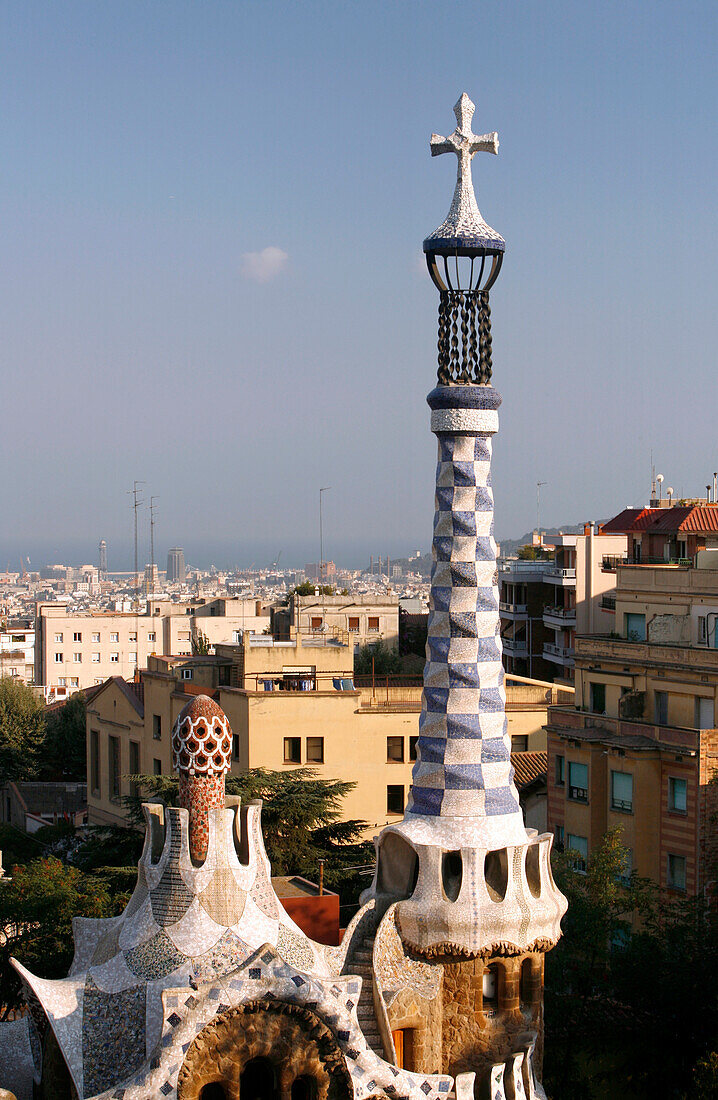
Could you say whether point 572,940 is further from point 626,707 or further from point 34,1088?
point 626,707

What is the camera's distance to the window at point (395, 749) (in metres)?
37.3

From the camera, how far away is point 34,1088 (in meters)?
13.5

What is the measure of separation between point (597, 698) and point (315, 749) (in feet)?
29.8

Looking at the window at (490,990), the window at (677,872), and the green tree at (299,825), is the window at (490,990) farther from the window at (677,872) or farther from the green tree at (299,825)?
the green tree at (299,825)

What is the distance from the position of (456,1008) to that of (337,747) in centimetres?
2385

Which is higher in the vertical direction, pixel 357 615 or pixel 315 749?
pixel 357 615

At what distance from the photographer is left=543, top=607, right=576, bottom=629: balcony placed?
5126 centimetres

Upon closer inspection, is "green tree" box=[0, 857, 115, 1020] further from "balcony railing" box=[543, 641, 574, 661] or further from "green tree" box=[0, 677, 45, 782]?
"green tree" box=[0, 677, 45, 782]

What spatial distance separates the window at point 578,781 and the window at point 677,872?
2.37m

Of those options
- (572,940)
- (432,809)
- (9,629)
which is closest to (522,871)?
(432,809)

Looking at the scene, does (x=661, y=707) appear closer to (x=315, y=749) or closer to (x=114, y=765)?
(x=315, y=749)

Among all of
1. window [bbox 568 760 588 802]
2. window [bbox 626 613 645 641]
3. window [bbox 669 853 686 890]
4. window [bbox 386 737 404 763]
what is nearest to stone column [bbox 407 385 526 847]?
window [bbox 669 853 686 890]

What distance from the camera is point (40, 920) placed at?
22.7 meters

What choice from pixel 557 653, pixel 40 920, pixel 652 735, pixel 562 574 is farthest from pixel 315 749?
pixel 562 574
